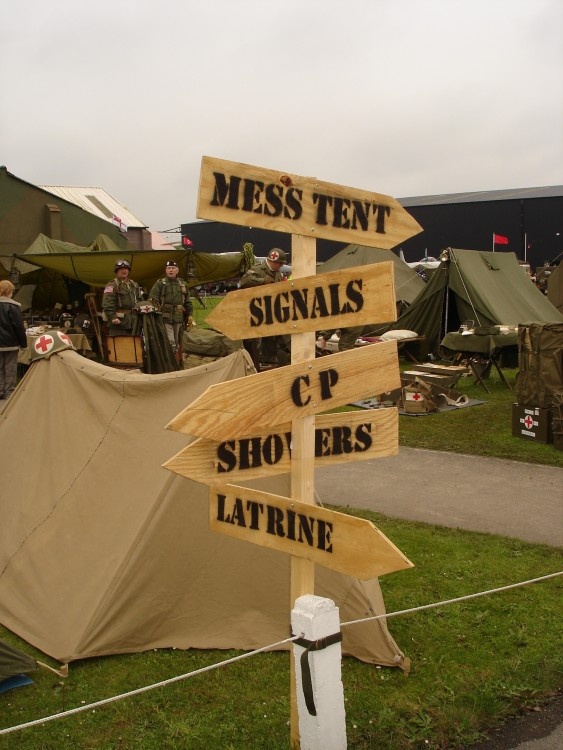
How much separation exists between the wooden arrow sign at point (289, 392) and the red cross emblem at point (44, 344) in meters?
3.01

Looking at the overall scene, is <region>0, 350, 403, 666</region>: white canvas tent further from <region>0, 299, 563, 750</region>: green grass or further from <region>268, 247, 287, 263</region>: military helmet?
<region>268, 247, 287, 263</region>: military helmet

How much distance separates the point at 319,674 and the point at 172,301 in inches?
411

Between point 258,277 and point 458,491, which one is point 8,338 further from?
point 458,491

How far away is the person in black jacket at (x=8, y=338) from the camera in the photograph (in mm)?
10945

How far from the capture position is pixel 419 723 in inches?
150

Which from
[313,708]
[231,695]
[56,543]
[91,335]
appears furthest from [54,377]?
[91,335]

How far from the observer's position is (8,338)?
11.0 meters

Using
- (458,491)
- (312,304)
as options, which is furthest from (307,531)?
(458,491)

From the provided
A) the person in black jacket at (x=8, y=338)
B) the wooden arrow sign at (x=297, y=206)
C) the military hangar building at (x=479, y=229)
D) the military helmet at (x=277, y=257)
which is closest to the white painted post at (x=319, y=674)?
the wooden arrow sign at (x=297, y=206)

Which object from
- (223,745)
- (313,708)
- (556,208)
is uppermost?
(556,208)

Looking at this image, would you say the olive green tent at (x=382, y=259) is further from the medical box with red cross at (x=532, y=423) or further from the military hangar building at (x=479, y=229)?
the military hangar building at (x=479, y=229)

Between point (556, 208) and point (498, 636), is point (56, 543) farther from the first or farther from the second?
point (556, 208)

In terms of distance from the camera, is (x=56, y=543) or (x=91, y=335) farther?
(x=91, y=335)

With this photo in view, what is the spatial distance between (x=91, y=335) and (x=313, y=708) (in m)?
13.4
